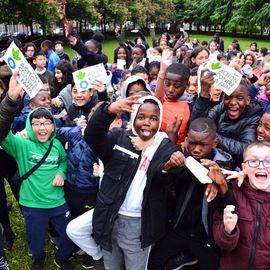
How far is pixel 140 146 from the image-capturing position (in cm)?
260

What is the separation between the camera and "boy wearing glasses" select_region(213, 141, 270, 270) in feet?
8.19

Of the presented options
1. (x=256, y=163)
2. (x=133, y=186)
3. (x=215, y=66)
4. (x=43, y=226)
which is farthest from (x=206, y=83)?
(x=43, y=226)

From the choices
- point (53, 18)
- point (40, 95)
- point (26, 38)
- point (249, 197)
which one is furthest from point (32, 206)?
point (26, 38)

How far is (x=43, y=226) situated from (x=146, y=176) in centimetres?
134

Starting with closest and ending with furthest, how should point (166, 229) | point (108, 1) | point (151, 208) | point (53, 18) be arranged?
point (151, 208) < point (166, 229) < point (53, 18) < point (108, 1)

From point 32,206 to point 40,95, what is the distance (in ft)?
3.96

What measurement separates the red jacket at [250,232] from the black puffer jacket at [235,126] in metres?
0.48

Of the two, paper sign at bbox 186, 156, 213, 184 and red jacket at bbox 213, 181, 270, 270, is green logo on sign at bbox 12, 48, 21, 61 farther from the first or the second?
red jacket at bbox 213, 181, 270, 270

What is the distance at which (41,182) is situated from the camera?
10.9 feet

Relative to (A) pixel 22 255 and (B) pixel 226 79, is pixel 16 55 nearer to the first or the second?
(B) pixel 226 79

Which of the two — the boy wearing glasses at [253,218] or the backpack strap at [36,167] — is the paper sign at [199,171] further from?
the backpack strap at [36,167]

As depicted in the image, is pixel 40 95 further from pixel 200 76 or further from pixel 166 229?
pixel 166 229

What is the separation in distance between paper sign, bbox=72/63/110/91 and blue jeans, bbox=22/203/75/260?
125 centimetres

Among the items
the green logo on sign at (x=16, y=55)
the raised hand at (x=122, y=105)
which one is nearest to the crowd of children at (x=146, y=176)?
the raised hand at (x=122, y=105)
